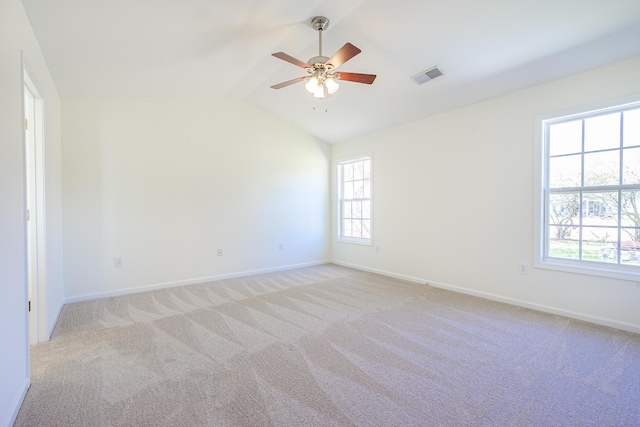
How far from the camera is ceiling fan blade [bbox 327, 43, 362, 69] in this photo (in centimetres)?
218

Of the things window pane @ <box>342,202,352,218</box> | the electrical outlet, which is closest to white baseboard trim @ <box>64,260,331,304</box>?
window pane @ <box>342,202,352,218</box>

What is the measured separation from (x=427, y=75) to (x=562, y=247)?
2491 millimetres

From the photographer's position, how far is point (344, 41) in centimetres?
303

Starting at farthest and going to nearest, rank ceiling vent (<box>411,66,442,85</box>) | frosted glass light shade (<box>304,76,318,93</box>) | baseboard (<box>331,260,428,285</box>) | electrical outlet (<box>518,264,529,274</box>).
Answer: baseboard (<box>331,260,428,285</box>)
electrical outlet (<box>518,264,529,274</box>)
ceiling vent (<box>411,66,442,85</box>)
frosted glass light shade (<box>304,76,318,93</box>)

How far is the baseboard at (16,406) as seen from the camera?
150 centimetres

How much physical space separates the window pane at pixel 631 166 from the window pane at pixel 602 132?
123 millimetres

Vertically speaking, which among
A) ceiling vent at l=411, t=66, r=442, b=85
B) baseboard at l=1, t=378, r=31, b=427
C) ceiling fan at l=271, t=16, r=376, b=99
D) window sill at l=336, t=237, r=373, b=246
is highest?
ceiling vent at l=411, t=66, r=442, b=85

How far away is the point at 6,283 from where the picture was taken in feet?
5.17

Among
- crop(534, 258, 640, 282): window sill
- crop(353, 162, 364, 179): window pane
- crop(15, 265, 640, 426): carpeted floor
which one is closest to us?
crop(15, 265, 640, 426): carpeted floor

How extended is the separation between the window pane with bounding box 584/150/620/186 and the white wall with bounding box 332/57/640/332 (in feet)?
1.58

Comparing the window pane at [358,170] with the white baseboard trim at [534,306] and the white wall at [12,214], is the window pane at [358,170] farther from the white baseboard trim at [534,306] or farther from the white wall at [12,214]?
the white wall at [12,214]

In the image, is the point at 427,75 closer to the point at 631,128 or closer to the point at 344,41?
the point at 344,41

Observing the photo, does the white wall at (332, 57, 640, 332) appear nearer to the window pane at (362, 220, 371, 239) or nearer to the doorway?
the window pane at (362, 220, 371, 239)

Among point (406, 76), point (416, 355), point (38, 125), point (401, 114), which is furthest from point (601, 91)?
point (38, 125)
